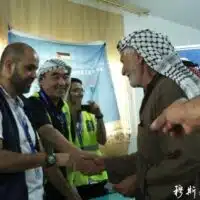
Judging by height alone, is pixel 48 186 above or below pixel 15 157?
below

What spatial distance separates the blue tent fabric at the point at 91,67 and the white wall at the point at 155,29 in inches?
20.1

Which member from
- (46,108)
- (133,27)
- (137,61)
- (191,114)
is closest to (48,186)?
(46,108)

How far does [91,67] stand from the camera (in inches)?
183

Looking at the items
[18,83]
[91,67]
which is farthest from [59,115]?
[91,67]

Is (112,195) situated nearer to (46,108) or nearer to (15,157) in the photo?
(46,108)

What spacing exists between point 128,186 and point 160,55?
696 millimetres

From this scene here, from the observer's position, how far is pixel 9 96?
6.01 feet

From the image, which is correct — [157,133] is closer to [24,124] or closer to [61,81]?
[24,124]

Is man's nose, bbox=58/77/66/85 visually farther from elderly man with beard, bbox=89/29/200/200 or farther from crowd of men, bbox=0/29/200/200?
elderly man with beard, bbox=89/29/200/200

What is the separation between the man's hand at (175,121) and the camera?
30.9 inches

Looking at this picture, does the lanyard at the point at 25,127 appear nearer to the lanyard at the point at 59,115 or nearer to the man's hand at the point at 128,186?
the man's hand at the point at 128,186

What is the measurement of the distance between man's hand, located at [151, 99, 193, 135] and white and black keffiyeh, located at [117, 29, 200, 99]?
2.66ft

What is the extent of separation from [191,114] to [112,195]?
3.35 m

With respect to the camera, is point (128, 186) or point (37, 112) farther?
point (37, 112)
